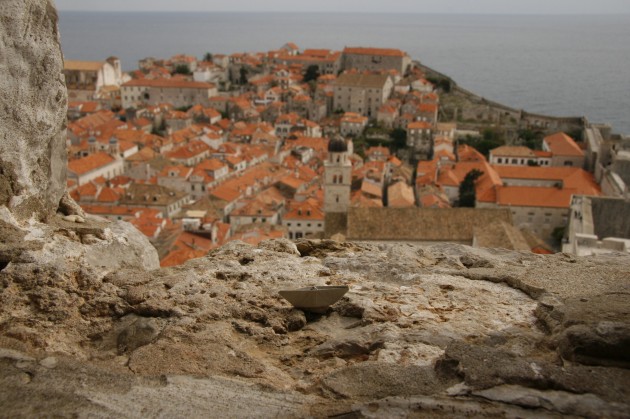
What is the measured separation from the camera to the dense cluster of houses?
113ft

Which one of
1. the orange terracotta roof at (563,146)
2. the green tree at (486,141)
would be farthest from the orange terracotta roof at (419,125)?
the orange terracotta roof at (563,146)

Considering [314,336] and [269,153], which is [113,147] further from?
[314,336]

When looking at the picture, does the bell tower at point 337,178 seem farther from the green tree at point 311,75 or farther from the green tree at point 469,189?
the green tree at point 311,75

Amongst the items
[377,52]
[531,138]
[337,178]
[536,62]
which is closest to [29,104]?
[337,178]

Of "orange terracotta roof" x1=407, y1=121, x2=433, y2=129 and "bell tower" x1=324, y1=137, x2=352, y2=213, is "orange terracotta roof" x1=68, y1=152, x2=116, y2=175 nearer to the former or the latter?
"bell tower" x1=324, y1=137, x2=352, y2=213

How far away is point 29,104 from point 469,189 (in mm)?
36521

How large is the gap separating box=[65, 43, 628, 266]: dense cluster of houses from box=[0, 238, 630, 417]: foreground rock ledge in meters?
17.4

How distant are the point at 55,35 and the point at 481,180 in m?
36.9

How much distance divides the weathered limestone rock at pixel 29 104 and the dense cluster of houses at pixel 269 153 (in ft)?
56.2

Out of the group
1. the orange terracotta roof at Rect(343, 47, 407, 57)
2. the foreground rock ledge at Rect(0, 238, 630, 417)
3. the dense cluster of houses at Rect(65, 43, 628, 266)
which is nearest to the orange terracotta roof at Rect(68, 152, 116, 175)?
the dense cluster of houses at Rect(65, 43, 628, 266)

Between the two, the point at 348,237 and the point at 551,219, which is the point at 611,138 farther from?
the point at 348,237

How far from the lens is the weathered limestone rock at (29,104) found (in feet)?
15.4

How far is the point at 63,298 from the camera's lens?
4.64m

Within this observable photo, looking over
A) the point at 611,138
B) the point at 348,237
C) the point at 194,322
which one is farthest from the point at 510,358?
the point at 611,138
